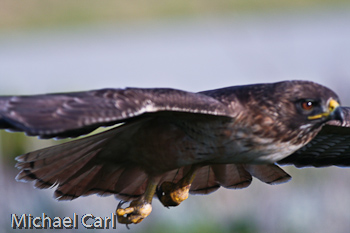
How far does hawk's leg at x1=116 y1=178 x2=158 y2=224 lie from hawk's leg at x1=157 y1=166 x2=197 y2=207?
0.17 meters

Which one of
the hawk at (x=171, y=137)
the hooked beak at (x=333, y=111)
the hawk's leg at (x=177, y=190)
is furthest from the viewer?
the hawk's leg at (x=177, y=190)

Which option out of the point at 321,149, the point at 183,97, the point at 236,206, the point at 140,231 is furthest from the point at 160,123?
the point at 236,206

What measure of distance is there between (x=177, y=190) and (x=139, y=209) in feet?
1.32

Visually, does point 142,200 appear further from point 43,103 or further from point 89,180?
point 43,103

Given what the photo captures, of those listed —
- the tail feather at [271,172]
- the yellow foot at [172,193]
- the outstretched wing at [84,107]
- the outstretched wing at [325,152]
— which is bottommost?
the yellow foot at [172,193]

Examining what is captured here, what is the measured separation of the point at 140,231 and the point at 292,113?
339 centimetres

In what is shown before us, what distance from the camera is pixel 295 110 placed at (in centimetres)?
612

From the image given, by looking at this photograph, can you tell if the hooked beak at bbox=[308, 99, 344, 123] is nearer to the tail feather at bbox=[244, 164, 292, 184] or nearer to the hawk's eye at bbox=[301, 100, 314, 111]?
the hawk's eye at bbox=[301, 100, 314, 111]

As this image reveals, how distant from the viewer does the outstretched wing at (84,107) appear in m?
5.26

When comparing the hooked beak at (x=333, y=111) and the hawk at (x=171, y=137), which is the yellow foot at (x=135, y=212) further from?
the hooked beak at (x=333, y=111)

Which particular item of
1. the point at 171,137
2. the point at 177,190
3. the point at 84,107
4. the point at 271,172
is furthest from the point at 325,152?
the point at 84,107

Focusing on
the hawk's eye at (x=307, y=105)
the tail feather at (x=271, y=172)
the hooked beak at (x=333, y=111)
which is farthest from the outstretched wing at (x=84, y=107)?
the tail feather at (x=271, y=172)

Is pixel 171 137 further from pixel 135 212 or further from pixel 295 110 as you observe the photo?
pixel 295 110

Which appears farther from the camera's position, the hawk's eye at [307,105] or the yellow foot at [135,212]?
the yellow foot at [135,212]
